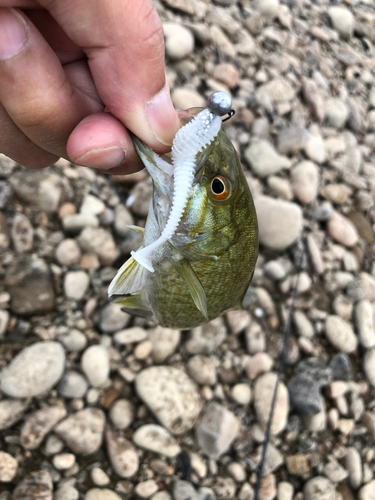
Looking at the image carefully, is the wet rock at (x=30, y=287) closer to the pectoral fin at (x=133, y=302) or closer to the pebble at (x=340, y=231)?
the pectoral fin at (x=133, y=302)

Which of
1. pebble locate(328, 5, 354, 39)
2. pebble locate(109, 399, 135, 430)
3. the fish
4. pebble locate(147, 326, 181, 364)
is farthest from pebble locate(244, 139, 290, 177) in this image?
pebble locate(328, 5, 354, 39)

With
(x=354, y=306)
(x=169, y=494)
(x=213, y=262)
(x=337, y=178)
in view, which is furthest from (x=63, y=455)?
(x=337, y=178)

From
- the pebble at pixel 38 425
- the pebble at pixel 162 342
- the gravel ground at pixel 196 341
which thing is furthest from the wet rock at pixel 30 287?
the pebble at pixel 162 342

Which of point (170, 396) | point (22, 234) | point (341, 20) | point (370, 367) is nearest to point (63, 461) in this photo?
point (170, 396)

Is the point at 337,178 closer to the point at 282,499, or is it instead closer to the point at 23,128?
the point at 282,499

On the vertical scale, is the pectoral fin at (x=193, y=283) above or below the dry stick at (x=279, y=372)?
above

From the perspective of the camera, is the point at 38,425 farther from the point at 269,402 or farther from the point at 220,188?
the point at 220,188

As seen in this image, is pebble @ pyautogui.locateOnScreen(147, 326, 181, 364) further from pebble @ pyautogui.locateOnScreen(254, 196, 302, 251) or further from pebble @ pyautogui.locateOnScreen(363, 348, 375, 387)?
pebble @ pyautogui.locateOnScreen(363, 348, 375, 387)
